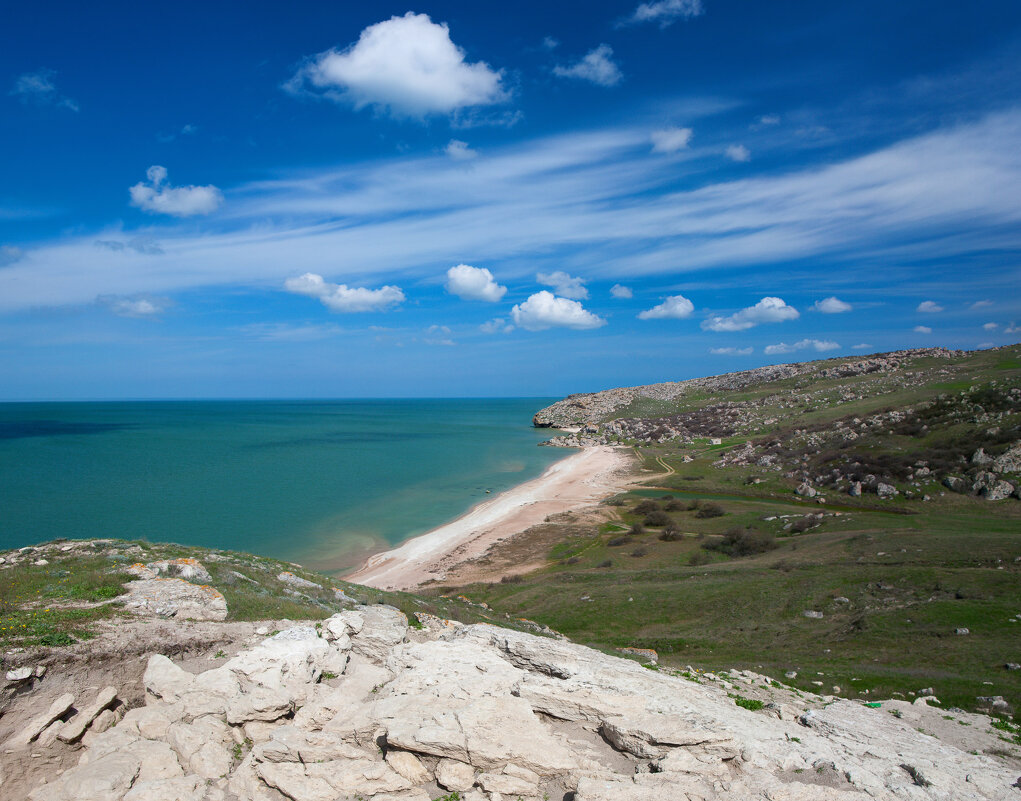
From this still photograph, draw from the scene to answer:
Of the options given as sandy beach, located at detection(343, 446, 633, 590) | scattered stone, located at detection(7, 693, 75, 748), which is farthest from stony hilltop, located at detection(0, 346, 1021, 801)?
sandy beach, located at detection(343, 446, 633, 590)

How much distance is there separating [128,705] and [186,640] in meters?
1.90

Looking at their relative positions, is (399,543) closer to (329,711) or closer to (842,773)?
(329,711)

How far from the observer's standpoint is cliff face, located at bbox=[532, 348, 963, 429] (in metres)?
128

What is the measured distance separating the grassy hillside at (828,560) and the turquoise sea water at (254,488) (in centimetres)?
2110

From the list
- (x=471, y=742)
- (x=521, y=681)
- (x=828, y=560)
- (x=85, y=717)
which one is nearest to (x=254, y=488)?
(x=85, y=717)

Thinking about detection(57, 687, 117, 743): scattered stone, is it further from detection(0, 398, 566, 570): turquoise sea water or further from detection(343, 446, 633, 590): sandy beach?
detection(0, 398, 566, 570): turquoise sea water

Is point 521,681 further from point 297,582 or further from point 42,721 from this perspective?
point 297,582

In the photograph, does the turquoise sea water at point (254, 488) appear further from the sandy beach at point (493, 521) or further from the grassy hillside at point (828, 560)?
the grassy hillside at point (828, 560)

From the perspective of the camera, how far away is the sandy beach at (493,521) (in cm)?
4116

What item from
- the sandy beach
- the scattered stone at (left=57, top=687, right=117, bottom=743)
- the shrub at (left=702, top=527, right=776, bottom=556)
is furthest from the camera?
the sandy beach

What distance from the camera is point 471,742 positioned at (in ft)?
30.4

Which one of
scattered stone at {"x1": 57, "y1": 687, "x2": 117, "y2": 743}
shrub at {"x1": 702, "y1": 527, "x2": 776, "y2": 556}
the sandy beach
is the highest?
scattered stone at {"x1": 57, "y1": 687, "x2": 117, "y2": 743}

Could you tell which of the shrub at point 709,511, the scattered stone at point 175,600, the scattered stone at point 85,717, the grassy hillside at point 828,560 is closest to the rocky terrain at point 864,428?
the grassy hillside at point 828,560

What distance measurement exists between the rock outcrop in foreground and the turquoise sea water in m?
34.5
